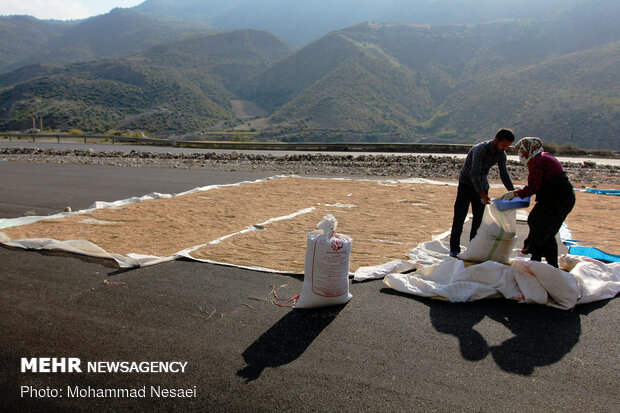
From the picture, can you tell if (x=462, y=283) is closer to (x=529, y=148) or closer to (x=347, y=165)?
(x=529, y=148)

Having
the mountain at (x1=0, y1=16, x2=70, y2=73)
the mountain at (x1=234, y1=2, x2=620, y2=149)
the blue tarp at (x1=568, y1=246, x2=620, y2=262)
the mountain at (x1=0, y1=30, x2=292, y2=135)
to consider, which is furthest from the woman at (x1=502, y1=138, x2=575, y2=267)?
the mountain at (x1=0, y1=16, x2=70, y2=73)

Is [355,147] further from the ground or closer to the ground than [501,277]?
further from the ground

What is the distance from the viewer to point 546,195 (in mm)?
4477

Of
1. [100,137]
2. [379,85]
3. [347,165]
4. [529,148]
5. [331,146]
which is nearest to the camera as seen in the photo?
[529,148]

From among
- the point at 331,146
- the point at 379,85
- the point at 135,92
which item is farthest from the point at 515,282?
the point at 135,92

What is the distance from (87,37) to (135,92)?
118 meters

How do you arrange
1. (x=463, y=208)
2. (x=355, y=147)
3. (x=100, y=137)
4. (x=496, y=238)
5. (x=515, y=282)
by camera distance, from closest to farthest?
(x=515, y=282), (x=496, y=238), (x=463, y=208), (x=355, y=147), (x=100, y=137)

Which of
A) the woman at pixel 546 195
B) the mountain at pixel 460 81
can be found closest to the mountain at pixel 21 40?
the mountain at pixel 460 81

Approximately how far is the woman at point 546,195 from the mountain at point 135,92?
206 ft

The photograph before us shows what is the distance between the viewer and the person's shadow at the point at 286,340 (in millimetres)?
3016

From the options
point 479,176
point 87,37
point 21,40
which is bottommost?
point 479,176

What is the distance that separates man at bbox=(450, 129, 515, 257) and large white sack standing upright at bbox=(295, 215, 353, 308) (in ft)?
6.96

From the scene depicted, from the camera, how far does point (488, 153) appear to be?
5.30 meters

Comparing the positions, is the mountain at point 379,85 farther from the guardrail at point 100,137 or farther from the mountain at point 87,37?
the mountain at point 87,37
